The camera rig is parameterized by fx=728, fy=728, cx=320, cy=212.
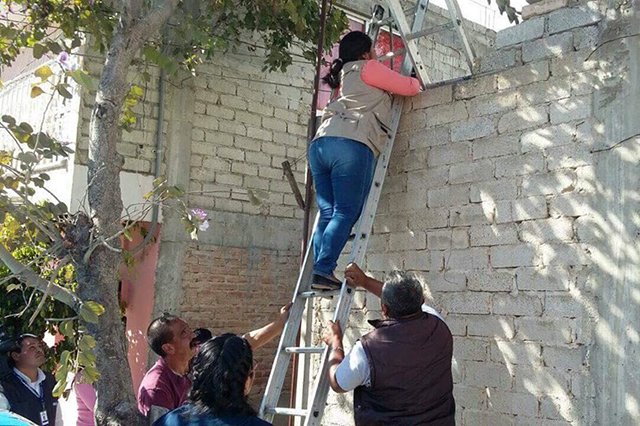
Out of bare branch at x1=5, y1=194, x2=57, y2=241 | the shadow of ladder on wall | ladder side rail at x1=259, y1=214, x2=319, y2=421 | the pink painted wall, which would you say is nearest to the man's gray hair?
the shadow of ladder on wall

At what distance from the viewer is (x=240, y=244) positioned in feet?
27.3

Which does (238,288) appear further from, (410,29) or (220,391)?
(220,391)

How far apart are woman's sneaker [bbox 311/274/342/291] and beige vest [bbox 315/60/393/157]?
86 cm

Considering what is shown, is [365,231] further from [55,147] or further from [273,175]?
[273,175]

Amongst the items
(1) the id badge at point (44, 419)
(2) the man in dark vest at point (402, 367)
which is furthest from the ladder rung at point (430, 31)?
(1) the id badge at point (44, 419)

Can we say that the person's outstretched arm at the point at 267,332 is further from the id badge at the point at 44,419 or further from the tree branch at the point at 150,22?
the tree branch at the point at 150,22

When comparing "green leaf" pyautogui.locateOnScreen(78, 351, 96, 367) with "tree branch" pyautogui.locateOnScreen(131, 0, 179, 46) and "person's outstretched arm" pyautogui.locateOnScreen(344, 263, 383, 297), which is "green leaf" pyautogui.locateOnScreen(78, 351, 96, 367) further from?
"tree branch" pyautogui.locateOnScreen(131, 0, 179, 46)

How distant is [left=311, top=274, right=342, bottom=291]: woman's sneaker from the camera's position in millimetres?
4148

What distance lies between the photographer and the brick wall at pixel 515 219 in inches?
155

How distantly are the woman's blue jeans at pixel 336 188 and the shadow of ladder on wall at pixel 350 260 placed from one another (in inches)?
4.8

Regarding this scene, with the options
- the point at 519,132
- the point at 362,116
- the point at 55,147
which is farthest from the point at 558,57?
the point at 55,147

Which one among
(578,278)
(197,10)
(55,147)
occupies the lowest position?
(578,278)

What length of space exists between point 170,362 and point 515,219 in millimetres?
2221

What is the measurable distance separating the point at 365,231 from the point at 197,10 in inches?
153
